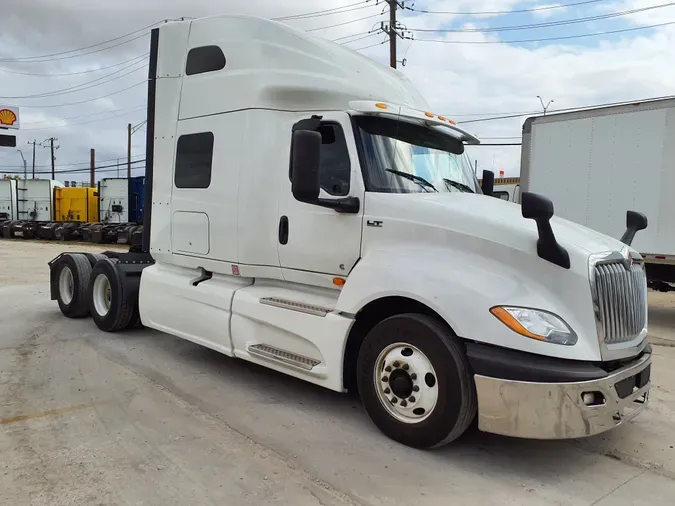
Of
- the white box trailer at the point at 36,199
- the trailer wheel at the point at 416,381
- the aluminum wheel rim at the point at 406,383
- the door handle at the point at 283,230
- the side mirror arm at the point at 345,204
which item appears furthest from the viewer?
the white box trailer at the point at 36,199

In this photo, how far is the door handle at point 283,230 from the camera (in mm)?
5090

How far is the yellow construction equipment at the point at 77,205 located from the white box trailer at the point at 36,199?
2.55ft

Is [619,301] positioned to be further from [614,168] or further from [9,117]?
[9,117]

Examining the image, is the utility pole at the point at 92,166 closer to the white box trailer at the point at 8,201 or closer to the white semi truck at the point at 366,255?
the white box trailer at the point at 8,201

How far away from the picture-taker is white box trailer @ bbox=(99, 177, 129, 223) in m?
31.9

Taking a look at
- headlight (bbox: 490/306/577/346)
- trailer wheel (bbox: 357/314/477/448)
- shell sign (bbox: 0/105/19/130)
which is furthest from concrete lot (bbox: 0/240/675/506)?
shell sign (bbox: 0/105/19/130)

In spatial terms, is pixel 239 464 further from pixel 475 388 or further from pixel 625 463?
pixel 625 463

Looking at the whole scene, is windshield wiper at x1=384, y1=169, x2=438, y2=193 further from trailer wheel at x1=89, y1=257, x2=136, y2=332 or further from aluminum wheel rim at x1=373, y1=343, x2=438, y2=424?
trailer wheel at x1=89, y1=257, x2=136, y2=332

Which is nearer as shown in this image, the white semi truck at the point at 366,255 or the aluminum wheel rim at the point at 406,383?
the white semi truck at the point at 366,255

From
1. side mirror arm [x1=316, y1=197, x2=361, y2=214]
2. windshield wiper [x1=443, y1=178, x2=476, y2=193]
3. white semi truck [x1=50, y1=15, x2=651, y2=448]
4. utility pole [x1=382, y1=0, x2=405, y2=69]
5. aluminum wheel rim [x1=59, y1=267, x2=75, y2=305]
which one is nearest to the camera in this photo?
white semi truck [x1=50, y1=15, x2=651, y2=448]

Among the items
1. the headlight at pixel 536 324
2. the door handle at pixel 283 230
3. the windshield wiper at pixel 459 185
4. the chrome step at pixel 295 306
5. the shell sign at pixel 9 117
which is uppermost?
the shell sign at pixel 9 117

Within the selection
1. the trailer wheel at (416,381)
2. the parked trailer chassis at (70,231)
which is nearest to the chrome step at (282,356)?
the trailer wheel at (416,381)

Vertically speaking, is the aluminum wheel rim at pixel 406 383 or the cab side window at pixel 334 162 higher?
the cab side window at pixel 334 162

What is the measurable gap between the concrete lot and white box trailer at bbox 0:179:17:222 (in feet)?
127
